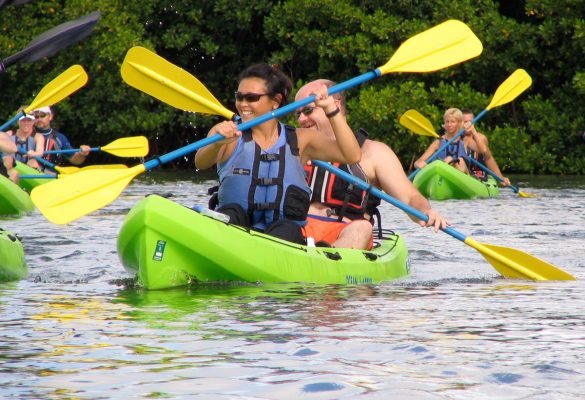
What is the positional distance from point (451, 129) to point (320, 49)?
6460 millimetres

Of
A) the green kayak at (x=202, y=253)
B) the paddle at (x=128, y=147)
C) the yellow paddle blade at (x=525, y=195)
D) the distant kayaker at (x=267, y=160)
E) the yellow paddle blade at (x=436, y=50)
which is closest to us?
the green kayak at (x=202, y=253)

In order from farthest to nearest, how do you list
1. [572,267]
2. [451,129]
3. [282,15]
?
[282,15], [451,129], [572,267]

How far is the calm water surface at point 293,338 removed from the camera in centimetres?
387

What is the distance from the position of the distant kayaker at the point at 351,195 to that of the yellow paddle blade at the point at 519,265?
450 millimetres

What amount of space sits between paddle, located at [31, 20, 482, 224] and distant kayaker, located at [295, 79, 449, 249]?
28cm

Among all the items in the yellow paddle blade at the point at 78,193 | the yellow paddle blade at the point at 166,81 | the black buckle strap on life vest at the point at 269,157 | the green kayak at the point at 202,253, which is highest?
the yellow paddle blade at the point at 166,81

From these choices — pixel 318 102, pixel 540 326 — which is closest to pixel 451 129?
pixel 318 102

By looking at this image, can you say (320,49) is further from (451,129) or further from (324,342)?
(324,342)

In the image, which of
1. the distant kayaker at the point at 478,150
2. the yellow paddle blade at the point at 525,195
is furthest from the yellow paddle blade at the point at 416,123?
the yellow paddle blade at the point at 525,195

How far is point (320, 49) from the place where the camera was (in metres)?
21.3

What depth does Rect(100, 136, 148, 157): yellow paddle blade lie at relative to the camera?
12.5m

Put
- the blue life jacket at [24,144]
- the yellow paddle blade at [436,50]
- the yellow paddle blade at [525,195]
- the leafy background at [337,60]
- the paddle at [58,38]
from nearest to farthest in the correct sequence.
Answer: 1. the yellow paddle blade at [436,50]
2. the paddle at [58,38]
3. the blue life jacket at [24,144]
4. the yellow paddle blade at [525,195]
5. the leafy background at [337,60]

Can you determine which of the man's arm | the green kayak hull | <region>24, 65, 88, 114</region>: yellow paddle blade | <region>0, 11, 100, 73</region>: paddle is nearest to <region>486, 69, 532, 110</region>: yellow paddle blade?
<region>24, 65, 88, 114</region>: yellow paddle blade

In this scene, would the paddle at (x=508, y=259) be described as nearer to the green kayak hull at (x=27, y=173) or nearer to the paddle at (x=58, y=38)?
the paddle at (x=58, y=38)
